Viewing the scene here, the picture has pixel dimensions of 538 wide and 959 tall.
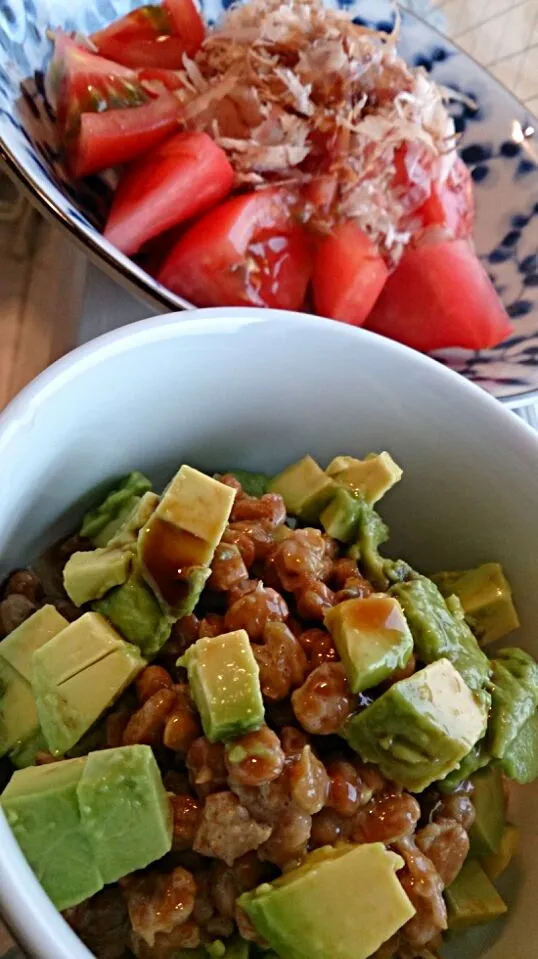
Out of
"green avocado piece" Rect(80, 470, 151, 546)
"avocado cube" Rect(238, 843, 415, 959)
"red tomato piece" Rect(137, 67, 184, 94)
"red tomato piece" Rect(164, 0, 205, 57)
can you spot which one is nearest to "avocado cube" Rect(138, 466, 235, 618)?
"green avocado piece" Rect(80, 470, 151, 546)

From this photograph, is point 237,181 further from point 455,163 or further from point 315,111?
point 455,163

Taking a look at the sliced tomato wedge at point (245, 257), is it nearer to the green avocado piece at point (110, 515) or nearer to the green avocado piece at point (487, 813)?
the green avocado piece at point (110, 515)

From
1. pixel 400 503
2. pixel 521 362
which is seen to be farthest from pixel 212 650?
pixel 521 362

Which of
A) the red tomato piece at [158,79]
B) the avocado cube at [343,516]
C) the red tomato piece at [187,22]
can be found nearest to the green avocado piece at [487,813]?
the avocado cube at [343,516]

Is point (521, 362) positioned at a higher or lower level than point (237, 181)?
lower

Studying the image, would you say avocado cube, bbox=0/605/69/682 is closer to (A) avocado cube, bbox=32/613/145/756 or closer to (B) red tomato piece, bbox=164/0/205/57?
(A) avocado cube, bbox=32/613/145/756

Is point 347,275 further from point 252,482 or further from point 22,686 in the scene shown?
point 22,686

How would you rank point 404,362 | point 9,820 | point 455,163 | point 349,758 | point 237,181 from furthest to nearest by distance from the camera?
point 455,163 → point 237,181 → point 404,362 → point 349,758 → point 9,820
